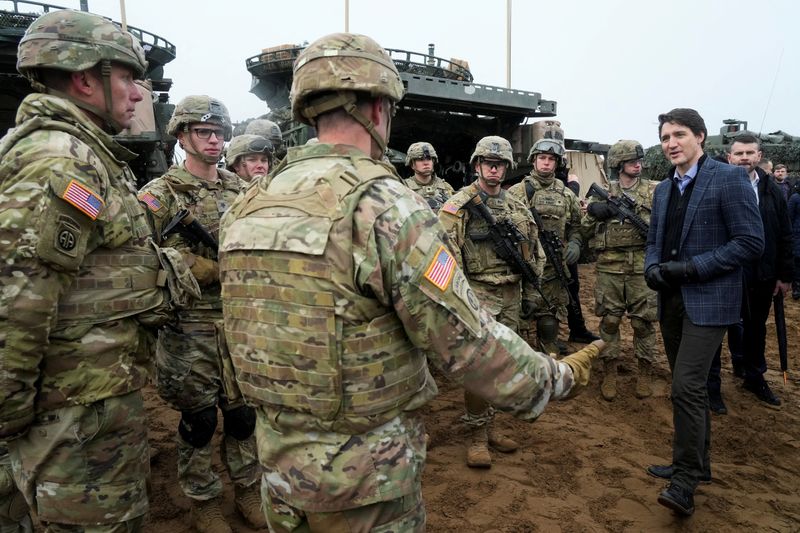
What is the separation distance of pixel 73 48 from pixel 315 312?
5.29 ft

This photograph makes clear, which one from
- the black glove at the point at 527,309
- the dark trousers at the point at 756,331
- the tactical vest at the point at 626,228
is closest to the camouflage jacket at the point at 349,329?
the black glove at the point at 527,309

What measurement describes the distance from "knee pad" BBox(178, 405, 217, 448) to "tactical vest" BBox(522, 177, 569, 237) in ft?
13.9

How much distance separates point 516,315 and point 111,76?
11.6 feet

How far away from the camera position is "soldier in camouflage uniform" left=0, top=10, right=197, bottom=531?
71.1 inches

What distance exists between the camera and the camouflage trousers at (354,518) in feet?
5.36

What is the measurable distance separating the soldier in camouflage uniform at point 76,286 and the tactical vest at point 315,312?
0.71 metres

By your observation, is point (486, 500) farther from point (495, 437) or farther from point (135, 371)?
point (135, 371)

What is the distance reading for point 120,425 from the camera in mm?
2096

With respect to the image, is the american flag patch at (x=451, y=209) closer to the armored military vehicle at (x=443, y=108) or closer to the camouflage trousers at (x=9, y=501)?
the camouflage trousers at (x=9, y=501)

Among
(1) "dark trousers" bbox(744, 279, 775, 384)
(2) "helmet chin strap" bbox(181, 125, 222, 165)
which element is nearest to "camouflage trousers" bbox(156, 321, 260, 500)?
(2) "helmet chin strap" bbox(181, 125, 222, 165)

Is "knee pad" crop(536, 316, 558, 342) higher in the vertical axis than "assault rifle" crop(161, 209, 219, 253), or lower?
lower

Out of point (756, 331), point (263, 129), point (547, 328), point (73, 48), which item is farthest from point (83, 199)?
point (756, 331)

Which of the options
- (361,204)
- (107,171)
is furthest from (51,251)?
(361,204)

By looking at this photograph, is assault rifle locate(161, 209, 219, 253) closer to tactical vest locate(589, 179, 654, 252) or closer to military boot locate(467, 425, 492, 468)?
military boot locate(467, 425, 492, 468)
